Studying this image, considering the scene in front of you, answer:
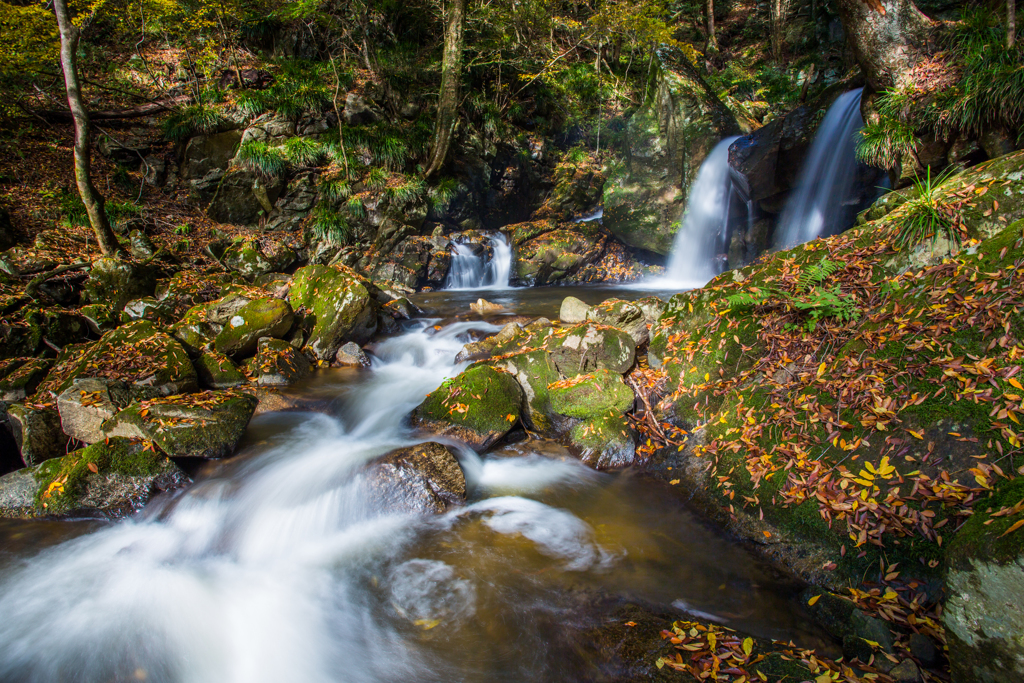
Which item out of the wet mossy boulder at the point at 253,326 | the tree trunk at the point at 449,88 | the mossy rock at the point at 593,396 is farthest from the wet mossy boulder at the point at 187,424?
the tree trunk at the point at 449,88

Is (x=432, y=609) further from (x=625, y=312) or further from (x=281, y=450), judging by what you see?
(x=625, y=312)

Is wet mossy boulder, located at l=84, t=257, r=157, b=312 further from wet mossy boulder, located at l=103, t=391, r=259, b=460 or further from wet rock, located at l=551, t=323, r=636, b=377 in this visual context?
wet rock, located at l=551, t=323, r=636, b=377

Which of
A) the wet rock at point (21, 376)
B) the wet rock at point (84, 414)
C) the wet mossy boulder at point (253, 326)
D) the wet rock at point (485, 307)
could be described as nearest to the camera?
the wet rock at point (84, 414)

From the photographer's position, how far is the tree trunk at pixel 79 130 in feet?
24.2

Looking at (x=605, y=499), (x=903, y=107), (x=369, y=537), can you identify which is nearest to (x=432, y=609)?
(x=369, y=537)

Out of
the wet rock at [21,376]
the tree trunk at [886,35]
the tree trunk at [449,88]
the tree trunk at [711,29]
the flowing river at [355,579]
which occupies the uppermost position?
the tree trunk at [711,29]

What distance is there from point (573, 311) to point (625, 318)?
4.79 feet

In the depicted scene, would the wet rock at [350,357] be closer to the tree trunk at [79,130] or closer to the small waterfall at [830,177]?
the tree trunk at [79,130]

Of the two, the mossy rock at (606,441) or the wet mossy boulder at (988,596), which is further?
the mossy rock at (606,441)

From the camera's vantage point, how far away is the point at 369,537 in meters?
3.80

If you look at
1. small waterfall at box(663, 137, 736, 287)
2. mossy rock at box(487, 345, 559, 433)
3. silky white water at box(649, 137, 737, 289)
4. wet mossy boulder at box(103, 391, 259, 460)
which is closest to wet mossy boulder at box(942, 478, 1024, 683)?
mossy rock at box(487, 345, 559, 433)

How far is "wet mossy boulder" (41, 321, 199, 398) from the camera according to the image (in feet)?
17.8

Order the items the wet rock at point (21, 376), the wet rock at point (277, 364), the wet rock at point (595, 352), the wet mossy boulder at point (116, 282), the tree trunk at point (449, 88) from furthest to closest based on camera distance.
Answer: the tree trunk at point (449, 88) → the wet mossy boulder at point (116, 282) → the wet rock at point (277, 364) → the wet rock at point (595, 352) → the wet rock at point (21, 376)

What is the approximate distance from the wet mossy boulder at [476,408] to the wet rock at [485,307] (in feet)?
16.1
